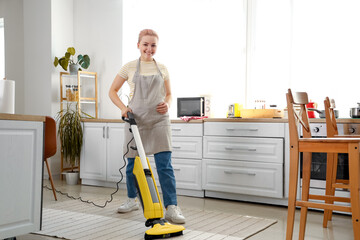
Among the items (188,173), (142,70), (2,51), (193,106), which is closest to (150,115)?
(142,70)

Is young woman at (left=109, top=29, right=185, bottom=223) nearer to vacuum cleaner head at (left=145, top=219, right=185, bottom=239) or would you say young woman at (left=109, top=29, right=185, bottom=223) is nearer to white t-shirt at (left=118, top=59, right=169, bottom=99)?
white t-shirt at (left=118, top=59, right=169, bottom=99)

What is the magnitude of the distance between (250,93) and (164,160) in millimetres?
1946

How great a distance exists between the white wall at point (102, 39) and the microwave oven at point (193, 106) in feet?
3.78

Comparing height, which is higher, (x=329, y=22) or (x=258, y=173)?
(x=329, y=22)

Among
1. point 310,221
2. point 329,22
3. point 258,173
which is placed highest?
point 329,22

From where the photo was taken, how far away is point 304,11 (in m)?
4.43

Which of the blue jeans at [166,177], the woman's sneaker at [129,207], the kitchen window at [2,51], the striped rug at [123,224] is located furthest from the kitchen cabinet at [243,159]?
the kitchen window at [2,51]

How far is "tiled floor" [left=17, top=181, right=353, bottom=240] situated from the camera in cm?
281

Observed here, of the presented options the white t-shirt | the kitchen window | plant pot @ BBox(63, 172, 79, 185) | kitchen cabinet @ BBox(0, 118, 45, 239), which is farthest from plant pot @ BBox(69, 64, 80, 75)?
kitchen cabinet @ BBox(0, 118, 45, 239)

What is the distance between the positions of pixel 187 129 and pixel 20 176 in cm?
226

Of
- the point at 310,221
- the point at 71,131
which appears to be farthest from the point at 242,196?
the point at 71,131

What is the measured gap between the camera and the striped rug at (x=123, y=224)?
9.12ft

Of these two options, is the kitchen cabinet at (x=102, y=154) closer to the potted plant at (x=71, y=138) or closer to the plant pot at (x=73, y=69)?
the potted plant at (x=71, y=138)

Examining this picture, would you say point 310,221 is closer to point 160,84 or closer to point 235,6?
point 160,84
